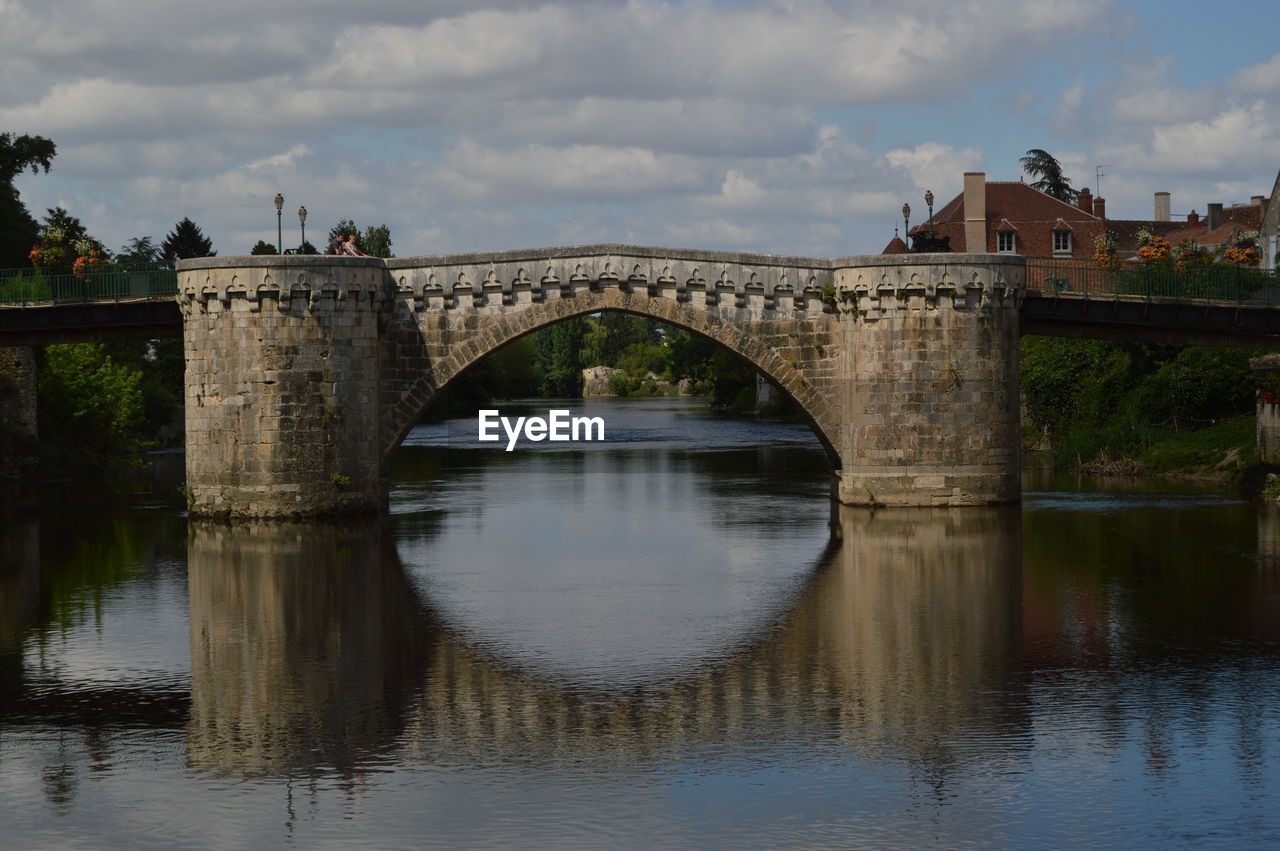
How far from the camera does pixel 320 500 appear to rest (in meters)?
37.0

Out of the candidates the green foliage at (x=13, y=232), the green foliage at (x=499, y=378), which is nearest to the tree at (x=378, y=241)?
the green foliage at (x=499, y=378)

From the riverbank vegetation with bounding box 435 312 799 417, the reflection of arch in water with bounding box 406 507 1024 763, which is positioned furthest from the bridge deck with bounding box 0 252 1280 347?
the riverbank vegetation with bounding box 435 312 799 417

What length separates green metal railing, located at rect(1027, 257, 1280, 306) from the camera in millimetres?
40250

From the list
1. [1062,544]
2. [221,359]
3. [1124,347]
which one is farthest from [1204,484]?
[221,359]

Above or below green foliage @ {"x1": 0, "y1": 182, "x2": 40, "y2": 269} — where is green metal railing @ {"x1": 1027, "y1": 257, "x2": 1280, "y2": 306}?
below

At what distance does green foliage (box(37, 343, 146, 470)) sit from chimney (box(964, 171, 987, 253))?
35.3m

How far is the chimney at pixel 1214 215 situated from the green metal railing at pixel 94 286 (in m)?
59.9

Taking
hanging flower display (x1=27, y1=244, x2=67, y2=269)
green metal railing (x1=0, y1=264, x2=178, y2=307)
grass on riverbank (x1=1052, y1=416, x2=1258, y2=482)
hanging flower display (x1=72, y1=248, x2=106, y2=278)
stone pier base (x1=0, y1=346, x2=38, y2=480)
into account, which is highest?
hanging flower display (x1=27, y1=244, x2=67, y2=269)

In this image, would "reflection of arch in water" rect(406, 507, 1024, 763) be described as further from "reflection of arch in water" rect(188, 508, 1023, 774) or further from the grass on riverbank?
the grass on riverbank

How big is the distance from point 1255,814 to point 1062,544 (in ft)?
60.9

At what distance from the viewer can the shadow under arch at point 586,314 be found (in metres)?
A: 38.2

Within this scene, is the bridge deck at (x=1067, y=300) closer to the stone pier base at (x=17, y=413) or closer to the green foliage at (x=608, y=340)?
the stone pier base at (x=17, y=413)

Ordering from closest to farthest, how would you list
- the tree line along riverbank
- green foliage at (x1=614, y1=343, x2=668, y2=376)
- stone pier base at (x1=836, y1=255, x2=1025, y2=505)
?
1. stone pier base at (x1=836, y1=255, x2=1025, y2=505)
2. the tree line along riverbank
3. green foliage at (x1=614, y1=343, x2=668, y2=376)

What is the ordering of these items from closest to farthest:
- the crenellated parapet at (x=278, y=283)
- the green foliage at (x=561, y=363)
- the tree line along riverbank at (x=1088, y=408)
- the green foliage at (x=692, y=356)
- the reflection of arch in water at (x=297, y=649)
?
the reflection of arch in water at (x=297, y=649), the crenellated parapet at (x=278, y=283), the tree line along riverbank at (x=1088, y=408), the green foliage at (x=692, y=356), the green foliage at (x=561, y=363)
